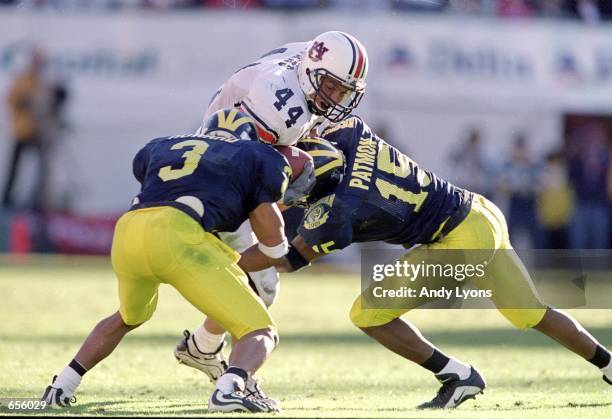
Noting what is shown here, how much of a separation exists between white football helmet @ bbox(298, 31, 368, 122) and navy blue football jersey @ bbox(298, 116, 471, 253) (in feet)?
0.82

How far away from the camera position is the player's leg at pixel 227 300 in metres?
5.87

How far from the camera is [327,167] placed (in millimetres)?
6809

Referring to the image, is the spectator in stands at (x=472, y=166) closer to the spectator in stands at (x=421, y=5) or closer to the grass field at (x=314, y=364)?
the spectator in stands at (x=421, y=5)

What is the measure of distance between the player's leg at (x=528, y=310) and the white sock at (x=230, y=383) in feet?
6.28

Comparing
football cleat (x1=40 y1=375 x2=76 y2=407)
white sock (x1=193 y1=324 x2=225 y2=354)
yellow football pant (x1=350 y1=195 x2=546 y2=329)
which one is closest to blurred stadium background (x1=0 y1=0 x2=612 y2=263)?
white sock (x1=193 y1=324 x2=225 y2=354)

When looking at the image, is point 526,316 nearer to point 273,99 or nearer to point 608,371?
point 608,371

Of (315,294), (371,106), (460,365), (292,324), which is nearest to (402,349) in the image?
(460,365)

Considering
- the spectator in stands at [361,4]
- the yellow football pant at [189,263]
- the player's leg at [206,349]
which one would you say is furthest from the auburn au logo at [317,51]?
the spectator in stands at [361,4]

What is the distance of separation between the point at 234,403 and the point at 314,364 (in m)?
3.40

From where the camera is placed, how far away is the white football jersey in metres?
7.14

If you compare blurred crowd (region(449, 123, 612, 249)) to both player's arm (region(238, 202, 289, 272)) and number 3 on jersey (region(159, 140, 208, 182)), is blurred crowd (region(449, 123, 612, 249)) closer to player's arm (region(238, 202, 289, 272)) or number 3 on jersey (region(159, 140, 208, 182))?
player's arm (region(238, 202, 289, 272))

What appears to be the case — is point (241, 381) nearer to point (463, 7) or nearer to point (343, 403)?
point (343, 403)

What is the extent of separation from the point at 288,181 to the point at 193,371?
296cm

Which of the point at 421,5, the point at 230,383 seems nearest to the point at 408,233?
the point at 230,383
